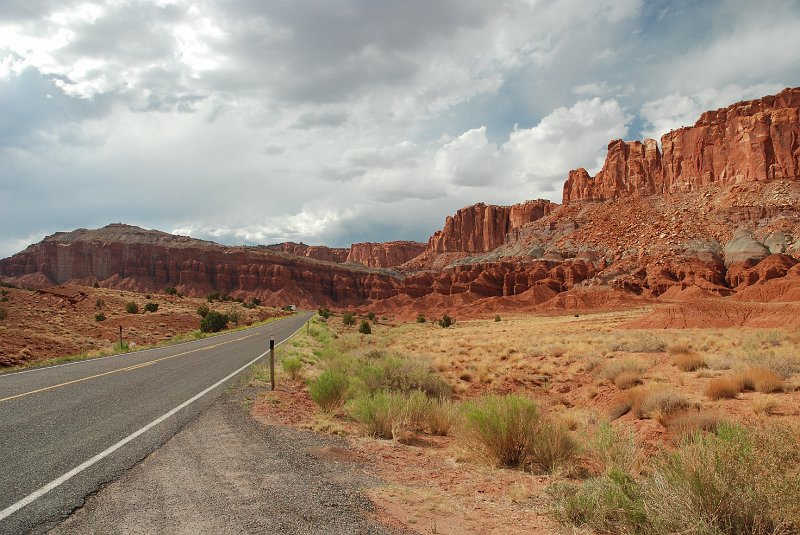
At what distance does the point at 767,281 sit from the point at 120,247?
154 meters

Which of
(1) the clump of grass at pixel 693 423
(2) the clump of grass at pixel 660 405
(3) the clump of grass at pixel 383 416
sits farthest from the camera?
(2) the clump of grass at pixel 660 405

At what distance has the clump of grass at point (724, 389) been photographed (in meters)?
12.1

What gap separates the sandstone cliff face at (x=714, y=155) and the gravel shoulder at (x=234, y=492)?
131 metres

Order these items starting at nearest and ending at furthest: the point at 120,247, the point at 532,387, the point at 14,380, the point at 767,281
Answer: the point at 14,380
the point at 532,387
the point at 767,281
the point at 120,247

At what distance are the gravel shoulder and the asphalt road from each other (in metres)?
0.35

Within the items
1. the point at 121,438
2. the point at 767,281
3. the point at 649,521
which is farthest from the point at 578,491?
the point at 767,281

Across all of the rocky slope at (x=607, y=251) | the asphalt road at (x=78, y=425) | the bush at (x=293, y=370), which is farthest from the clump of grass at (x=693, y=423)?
the rocky slope at (x=607, y=251)

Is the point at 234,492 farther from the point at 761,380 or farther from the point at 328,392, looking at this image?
the point at 761,380

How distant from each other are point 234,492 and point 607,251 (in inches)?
4512

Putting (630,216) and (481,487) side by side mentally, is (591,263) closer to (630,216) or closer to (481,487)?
(630,216)

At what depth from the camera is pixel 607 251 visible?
361ft

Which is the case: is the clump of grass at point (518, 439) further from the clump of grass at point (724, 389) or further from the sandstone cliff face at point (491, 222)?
the sandstone cliff face at point (491, 222)

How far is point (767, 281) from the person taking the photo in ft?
245

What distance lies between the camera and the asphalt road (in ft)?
17.4
